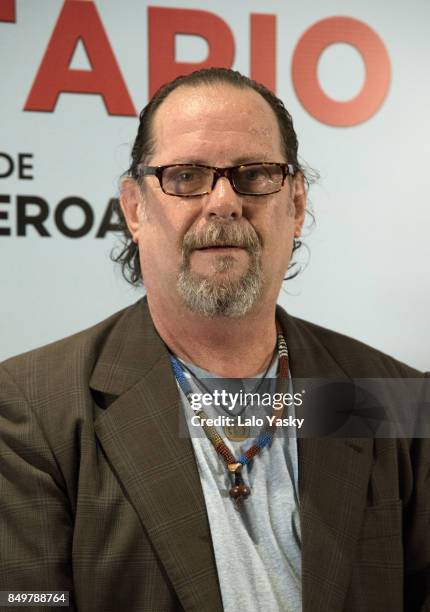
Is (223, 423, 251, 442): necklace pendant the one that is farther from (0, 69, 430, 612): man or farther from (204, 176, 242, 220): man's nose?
(204, 176, 242, 220): man's nose

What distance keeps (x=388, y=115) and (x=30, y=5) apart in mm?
977

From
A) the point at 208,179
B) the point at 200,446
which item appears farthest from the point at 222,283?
the point at 200,446

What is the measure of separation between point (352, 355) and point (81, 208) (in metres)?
0.76

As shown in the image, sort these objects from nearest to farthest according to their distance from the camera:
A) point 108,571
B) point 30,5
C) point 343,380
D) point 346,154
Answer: point 108,571 → point 343,380 → point 30,5 → point 346,154

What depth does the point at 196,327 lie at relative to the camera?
139cm

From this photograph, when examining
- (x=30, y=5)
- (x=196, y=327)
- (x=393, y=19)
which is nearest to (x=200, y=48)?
(x=30, y=5)

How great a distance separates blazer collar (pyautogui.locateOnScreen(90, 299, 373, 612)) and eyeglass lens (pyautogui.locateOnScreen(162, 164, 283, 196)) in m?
0.28

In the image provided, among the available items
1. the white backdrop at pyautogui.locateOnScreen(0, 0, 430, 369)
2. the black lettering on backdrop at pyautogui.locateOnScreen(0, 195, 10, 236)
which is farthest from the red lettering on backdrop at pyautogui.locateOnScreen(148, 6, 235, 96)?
the black lettering on backdrop at pyautogui.locateOnScreen(0, 195, 10, 236)

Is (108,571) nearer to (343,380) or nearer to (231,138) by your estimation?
(343,380)

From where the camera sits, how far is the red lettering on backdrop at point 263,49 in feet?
6.03

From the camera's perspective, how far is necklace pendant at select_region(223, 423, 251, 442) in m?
1.31

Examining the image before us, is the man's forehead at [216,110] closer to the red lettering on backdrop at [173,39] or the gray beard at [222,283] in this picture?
the gray beard at [222,283]

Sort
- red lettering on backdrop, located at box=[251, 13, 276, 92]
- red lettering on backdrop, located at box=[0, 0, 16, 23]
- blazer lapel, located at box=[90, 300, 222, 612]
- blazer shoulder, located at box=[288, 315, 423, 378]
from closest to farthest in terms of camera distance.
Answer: blazer lapel, located at box=[90, 300, 222, 612], blazer shoulder, located at box=[288, 315, 423, 378], red lettering on backdrop, located at box=[0, 0, 16, 23], red lettering on backdrop, located at box=[251, 13, 276, 92]

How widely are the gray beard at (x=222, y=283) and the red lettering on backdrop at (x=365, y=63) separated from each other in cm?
71
